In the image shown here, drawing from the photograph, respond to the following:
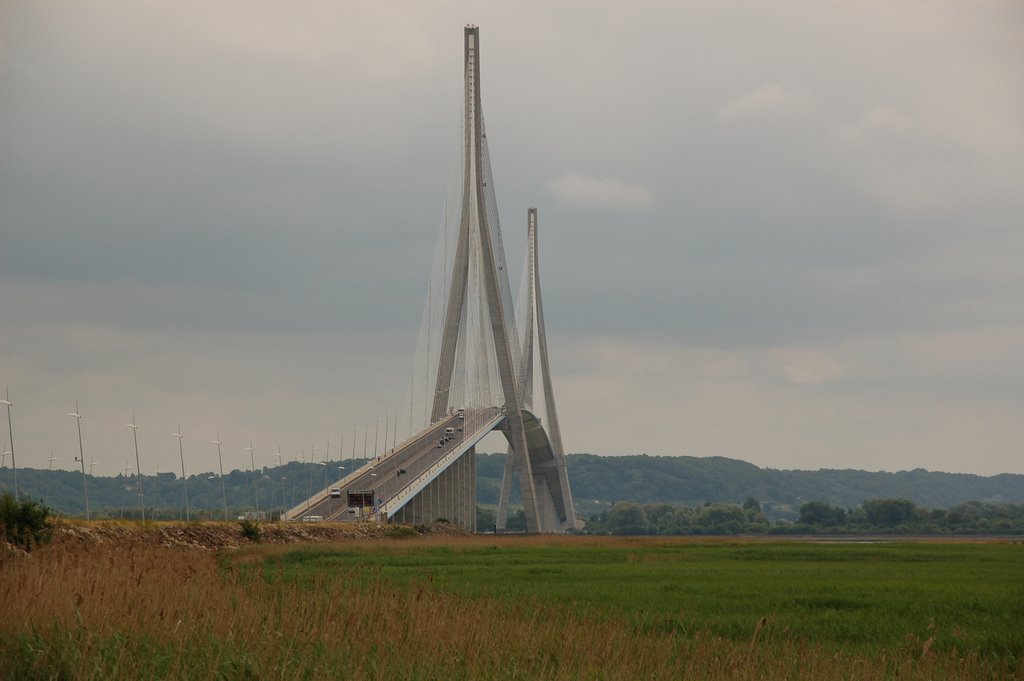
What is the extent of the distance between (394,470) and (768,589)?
50.6 metres

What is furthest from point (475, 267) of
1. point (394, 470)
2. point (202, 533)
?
point (202, 533)

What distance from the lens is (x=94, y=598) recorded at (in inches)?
441

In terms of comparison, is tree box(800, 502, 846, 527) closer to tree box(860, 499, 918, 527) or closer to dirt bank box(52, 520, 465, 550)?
tree box(860, 499, 918, 527)

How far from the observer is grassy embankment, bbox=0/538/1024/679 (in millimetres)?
9938

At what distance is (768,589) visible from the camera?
67.8ft

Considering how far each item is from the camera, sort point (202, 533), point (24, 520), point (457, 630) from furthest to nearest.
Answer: point (202, 533) → point (24, 520) → point (457, 630)

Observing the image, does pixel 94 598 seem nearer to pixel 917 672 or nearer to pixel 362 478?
pixel 917 672

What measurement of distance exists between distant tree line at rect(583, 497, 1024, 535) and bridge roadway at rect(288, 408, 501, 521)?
31.6 m

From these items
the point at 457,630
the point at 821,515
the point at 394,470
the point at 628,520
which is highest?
the point at 457,630

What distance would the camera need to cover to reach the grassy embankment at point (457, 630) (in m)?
9.94

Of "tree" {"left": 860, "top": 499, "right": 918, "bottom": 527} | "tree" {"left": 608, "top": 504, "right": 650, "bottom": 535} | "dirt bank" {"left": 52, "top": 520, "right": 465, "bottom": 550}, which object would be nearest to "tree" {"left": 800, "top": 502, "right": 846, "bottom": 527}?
"tree" {"left": 860, "top": 499, "right": 918, "bottom": 527}

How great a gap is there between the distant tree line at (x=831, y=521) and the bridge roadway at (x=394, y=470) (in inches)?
1242

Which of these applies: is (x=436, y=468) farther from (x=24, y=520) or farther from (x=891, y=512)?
(x=891, y=512)

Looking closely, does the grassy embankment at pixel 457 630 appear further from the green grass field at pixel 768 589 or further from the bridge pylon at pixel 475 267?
the bridge pylon at pixel 475 267
